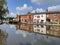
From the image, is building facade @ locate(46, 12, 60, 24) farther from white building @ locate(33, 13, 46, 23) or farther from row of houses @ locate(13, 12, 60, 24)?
white building @ locate(33, 13, 46, 23)

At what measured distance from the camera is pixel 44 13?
6181 cm

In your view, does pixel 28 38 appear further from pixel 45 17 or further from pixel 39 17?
pixel 39 17

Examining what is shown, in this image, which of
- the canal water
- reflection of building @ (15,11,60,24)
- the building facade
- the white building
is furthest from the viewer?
the white building

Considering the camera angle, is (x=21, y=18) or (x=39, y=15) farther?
(x=21, y=18)

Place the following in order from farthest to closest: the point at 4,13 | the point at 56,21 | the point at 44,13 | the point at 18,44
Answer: the point at 44,13
the point at 56,21
the point at 4,13
the point at 18,44

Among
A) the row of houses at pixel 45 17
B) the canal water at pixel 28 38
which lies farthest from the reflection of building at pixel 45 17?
the canal water at pixel 28 38

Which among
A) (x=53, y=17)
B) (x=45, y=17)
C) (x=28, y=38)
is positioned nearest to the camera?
(x=28, y=38)

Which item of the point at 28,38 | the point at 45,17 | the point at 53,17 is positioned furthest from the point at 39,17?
the point at 28,38

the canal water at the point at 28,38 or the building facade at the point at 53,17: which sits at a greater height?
the building facade at the point at 53,17

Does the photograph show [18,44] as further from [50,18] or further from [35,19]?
[35,19]

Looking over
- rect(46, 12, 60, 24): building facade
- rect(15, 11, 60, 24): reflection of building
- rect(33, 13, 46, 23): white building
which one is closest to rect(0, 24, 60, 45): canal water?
rect(46, 12, 60, 24): building facade

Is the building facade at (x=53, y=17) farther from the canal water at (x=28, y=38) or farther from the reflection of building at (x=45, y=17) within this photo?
the canal water at (x=28, y=38)

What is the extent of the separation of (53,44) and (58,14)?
47.8 metres

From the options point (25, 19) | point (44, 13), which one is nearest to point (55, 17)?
point (44, 13)
